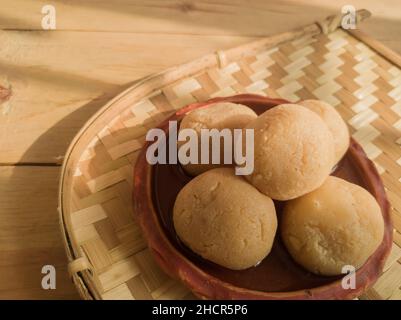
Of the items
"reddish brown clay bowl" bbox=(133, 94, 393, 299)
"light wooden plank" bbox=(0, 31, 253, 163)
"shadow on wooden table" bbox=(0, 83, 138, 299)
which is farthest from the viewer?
"light wooden plank" bbox=(0, 31, 253, 163)

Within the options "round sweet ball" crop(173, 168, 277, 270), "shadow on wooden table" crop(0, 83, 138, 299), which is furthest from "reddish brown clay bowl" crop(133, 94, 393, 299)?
"shadow on wooden table" crop(0, 83, 138, 299)

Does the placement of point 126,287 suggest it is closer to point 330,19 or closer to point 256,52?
point 256,52

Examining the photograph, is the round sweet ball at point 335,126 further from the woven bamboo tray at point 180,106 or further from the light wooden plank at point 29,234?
the light wooden plank at point 29,234

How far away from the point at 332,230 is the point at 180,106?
1.29 feet

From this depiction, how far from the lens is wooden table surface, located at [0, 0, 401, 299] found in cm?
72

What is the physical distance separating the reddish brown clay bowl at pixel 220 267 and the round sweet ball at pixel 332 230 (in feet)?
0.07

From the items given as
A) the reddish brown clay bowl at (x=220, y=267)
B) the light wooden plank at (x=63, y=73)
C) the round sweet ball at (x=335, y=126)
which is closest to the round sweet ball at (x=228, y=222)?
the reddish brown clay bowl at (x=220, y=267)

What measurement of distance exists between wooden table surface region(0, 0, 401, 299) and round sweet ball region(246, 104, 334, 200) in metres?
0.36

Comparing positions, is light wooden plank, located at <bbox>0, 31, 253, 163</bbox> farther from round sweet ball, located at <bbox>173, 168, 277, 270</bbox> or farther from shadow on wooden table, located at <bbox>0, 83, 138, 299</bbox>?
round sweet ball, located at <bbox>173, 168, 277, 270</bbox>

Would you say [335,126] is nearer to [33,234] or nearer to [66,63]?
[33,234]

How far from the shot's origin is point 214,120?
0.67m

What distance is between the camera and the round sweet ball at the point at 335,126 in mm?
662

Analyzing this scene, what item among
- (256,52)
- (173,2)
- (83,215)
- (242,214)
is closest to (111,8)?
(173,2)
